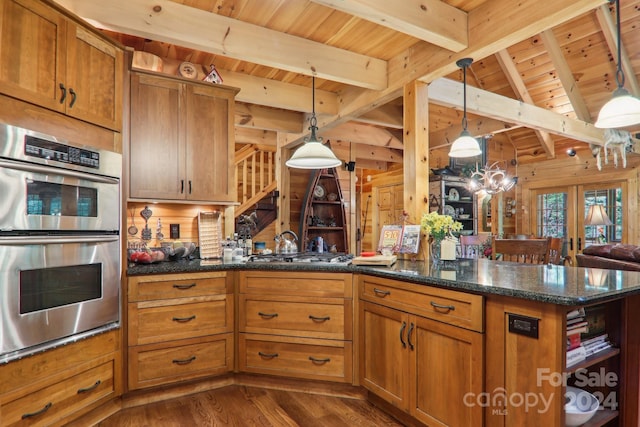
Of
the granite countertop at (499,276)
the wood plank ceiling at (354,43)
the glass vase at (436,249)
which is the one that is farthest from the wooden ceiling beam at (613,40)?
the granite countertop at (499,276)

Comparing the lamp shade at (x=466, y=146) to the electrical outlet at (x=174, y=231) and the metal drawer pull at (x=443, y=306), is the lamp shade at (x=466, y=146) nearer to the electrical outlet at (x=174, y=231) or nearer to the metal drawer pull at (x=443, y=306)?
the metal drawer pull at (x=443, y=306)

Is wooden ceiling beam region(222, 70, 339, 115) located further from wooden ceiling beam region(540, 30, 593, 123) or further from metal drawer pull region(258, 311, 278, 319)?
wooden ceiling beam region(540, 30, 593, 123)

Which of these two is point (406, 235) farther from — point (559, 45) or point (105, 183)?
point (559, 45)

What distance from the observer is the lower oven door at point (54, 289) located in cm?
187

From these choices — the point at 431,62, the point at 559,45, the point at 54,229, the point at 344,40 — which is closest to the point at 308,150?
the point at 344,40

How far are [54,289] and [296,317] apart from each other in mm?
1467

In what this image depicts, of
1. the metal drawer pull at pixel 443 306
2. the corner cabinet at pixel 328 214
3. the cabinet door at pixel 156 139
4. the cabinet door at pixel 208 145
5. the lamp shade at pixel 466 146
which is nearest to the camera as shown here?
the metal drawer pull at pixel 443 306

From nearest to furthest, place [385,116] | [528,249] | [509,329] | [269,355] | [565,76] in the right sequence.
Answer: [509,329] < [269,355] < [528,249] < [385,116] < [565,76]

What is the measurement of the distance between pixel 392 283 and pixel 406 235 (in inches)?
31.7

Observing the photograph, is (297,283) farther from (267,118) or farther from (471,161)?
(471,161)

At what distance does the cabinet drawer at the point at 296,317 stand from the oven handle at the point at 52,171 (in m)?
1.22

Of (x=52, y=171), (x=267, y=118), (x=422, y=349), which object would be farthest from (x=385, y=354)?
(x=267, y=118)

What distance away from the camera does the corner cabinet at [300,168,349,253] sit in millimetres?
5656

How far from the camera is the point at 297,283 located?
2.70 m
